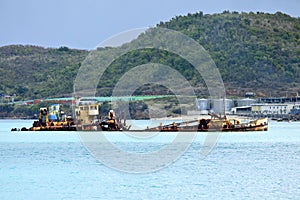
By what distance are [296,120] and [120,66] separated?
130ft

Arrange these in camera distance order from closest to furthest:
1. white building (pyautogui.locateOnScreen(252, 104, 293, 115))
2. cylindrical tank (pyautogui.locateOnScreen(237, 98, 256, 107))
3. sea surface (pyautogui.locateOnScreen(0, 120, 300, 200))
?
sea surface (pyautogui.locateOnScreen(0, 120, 300, 200)) → white building (pyautogui.locateOnScreen(252, 104, 293, 115)) → cylindrical tank (pyautogui.locateOnScreen(237, 98, 256, 107))

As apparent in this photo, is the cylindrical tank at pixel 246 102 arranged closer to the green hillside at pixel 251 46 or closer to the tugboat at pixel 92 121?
the green hillside at pixel 251 46

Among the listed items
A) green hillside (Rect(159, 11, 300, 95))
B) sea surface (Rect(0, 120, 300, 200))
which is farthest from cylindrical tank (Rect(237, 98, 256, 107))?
sea surface (Rect(0, 120, 300, 200))

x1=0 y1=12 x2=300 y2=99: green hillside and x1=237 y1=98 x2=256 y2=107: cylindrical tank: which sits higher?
x1=0 y1=12 x2=300 y2=99: green hillside

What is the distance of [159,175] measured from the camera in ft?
129

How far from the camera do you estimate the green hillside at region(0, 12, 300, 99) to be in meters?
150

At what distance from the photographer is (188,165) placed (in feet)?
146

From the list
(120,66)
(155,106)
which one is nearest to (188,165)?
(155,106)

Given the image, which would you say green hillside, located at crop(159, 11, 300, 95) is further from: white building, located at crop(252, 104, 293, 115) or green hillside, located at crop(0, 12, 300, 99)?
white building, located at crop(252, 104, 293, 115)

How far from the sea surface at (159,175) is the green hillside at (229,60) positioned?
293 feet

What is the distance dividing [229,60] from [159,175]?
117953mm

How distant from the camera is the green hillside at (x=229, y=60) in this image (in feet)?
493

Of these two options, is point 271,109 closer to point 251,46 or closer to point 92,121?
point 251,46

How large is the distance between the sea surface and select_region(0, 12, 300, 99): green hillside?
8933cm
